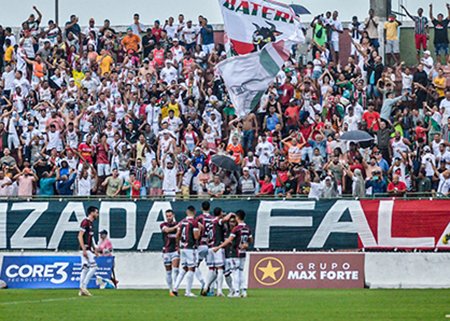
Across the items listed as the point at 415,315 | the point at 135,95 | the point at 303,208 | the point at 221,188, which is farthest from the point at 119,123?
the point at 415,315

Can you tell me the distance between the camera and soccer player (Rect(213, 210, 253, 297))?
28.8 meters

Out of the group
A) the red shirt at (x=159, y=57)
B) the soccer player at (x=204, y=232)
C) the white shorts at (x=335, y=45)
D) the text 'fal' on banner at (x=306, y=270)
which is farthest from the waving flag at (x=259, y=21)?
the soccer player at (x=204, y=232)

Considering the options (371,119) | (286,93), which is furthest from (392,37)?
(371,119)

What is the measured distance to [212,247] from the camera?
29.3 meters

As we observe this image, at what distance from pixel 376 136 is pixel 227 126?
5.02 m

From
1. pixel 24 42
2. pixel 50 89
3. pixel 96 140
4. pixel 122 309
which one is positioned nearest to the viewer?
pixel 122 309

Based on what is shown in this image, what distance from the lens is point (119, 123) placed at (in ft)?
136

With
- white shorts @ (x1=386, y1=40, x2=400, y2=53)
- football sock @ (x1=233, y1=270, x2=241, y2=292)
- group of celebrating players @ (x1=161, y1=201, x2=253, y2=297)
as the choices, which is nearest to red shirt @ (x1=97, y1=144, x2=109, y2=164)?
group of celebrating players @ (x1=161, y1=201, x2=253, y2=297)

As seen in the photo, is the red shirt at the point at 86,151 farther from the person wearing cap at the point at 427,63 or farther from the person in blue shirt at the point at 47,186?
the person wearing cap at the point at 427,63

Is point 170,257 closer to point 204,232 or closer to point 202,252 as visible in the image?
point 202,252

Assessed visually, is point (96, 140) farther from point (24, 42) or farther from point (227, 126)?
point (24, 42)

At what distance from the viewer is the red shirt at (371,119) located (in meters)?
38.3

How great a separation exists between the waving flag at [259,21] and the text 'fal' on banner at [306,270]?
23.2 ft

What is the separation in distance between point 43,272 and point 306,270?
6.67 m
